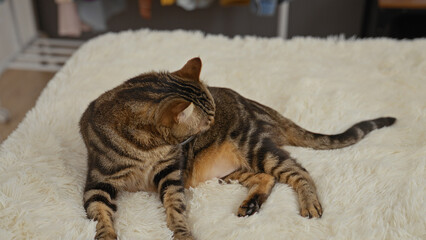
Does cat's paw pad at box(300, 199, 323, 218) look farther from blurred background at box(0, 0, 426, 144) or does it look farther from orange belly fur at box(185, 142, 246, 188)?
blurred background at box(0, 0, 426, 144)

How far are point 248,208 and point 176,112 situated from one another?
402mm

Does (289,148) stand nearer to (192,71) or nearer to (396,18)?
(192,71)

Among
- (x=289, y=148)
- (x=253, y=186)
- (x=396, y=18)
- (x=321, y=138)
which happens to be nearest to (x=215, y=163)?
(x=253, y=186)

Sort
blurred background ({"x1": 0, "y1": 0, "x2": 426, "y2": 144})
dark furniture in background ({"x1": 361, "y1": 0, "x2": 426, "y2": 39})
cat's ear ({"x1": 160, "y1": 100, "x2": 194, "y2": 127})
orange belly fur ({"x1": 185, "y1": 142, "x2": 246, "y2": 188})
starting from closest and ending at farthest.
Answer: cat's ear ({"x1": 160, "y1": 100, "x2": 194, "y2": 127}) < orange belly fur ({"x1": 185, "y1": 142, "x2": 246, "y2": 188}) < dark furniture in background ({"x1": 361, "y1": 0, "x2": 426, "y2": 39}) < blurred background ({"x1": 0, "y1": 0, "x2": 426, "y2": 144})

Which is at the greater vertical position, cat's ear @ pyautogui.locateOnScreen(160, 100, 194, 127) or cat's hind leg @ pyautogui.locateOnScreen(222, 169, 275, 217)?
cat's ear @ pyautogui.locateOnScreen(160, 100, 194, 127)

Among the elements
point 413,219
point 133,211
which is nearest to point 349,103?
point 413,219

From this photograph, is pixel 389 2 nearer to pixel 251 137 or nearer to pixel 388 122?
pixel 388 122

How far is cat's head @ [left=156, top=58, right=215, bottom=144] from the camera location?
1.35 metres

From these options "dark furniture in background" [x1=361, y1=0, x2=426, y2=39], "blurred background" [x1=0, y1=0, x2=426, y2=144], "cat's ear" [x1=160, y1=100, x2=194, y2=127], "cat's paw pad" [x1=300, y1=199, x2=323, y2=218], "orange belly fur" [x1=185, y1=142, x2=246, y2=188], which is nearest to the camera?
"cat's ear" [x1=160, y1=100, x2=194, y2=127]

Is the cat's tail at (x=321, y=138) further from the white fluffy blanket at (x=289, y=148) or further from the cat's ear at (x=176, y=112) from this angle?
the cat's ear at (x=176, y=112)

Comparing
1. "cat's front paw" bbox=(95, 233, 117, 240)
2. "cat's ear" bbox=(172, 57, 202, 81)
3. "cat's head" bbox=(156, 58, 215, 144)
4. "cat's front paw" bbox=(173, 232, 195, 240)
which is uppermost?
"cat's ear" bbox=(172, 57, 202, 81)

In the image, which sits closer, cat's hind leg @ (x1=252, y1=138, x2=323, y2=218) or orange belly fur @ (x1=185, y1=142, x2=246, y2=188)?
cat's hind leg @ (x1=252, y1=138, x2=323, y2=218)

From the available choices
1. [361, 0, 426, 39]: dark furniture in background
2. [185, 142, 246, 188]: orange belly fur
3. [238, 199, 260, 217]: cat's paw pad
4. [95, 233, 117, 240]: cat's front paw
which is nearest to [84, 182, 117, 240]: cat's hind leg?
[95, 233, 117, 240]: cat's front paw

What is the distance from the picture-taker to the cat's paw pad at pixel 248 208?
1441 millimetres
